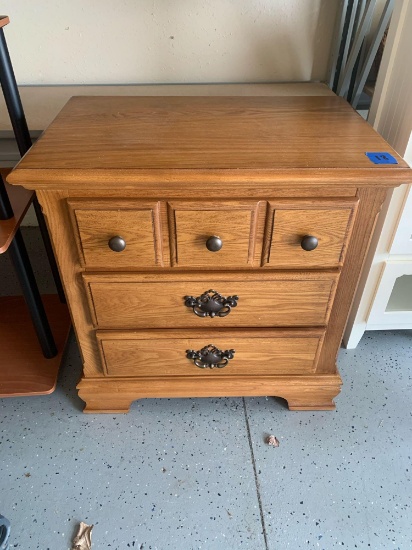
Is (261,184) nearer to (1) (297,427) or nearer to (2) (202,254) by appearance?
(2) (202,254)

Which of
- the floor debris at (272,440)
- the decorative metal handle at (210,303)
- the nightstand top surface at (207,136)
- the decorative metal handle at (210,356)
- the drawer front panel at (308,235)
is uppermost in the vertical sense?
the nightstand top surface at (207,136)

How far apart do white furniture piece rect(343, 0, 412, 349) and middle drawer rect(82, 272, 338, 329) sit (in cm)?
28

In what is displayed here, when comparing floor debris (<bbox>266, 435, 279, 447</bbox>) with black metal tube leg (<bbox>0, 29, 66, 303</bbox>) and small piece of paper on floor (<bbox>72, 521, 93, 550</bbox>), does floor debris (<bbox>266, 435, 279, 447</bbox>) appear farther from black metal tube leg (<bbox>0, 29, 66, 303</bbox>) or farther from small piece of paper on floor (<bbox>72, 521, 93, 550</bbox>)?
black metal tube leg (<bbox>0, 29, 66, 303</bbox>)

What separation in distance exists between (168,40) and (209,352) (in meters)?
0.96

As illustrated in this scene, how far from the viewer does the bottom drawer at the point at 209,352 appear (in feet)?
3.39

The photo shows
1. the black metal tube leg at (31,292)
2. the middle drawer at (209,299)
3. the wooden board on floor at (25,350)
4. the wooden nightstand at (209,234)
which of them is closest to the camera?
the wooden nightstand at (209,234)

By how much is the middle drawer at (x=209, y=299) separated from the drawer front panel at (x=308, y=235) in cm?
4

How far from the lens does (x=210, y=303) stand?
0.97 m

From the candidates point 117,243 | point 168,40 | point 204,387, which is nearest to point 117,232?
point 117,243

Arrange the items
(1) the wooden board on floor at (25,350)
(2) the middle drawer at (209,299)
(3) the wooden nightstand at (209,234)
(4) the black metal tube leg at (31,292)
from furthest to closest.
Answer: (1) the wooden board on floor at (25,350) < (4) the black metal tube leg at (31,292) < (2) the middle drawer at (209,299) < (3) the wooden nightstand at (209,234)

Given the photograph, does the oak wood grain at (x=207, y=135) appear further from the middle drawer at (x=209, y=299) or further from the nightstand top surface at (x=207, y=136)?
the middle drawer at (x=209, y=299)

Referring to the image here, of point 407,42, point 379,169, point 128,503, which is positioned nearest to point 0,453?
point 128,503

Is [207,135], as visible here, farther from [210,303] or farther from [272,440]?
[272,440]

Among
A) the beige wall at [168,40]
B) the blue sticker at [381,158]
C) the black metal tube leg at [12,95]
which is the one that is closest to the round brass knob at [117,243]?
the black metal tube leg at [12,95]
